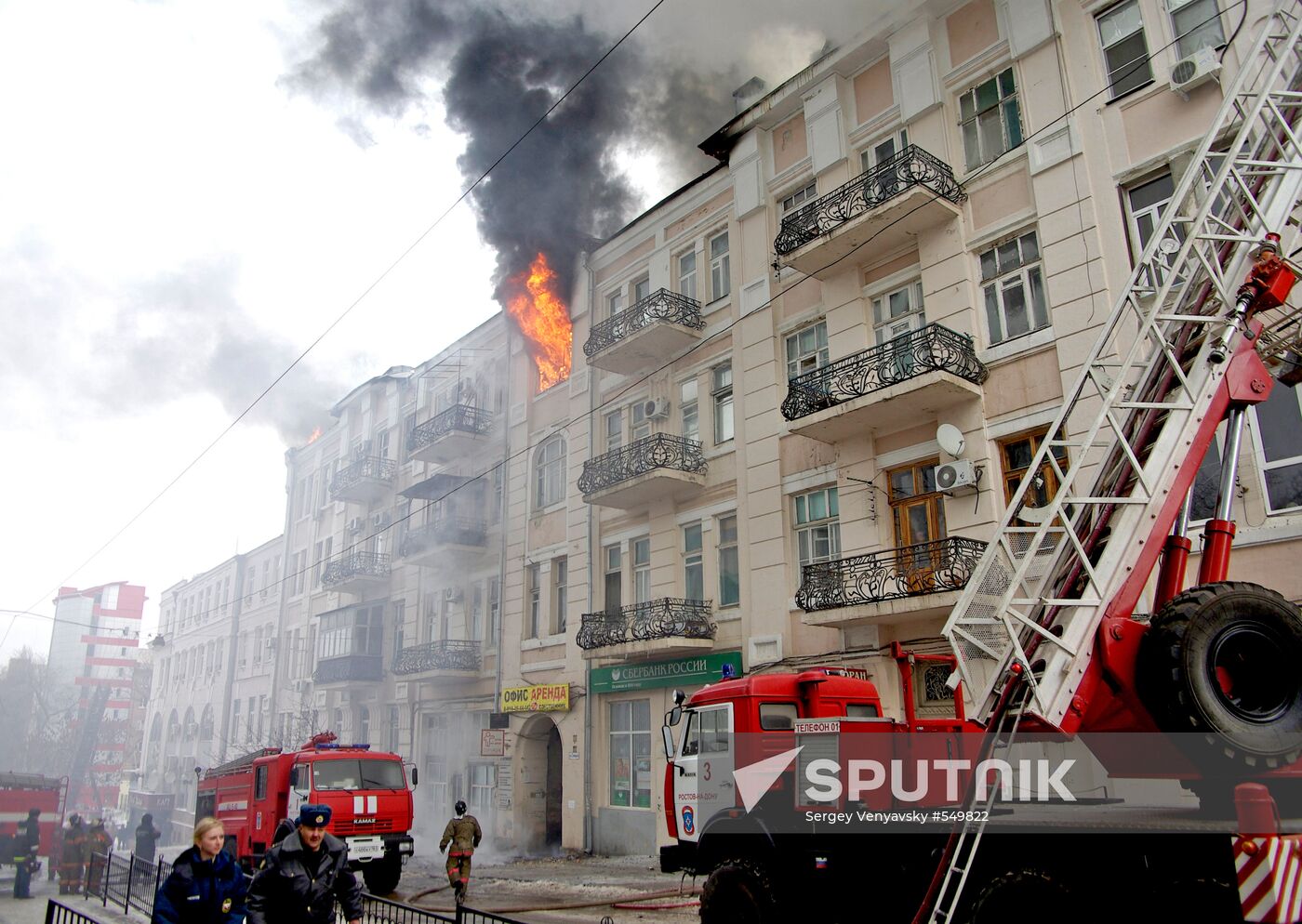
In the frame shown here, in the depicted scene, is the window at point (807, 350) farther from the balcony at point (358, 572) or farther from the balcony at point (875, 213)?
the balcony at point (358, 572)

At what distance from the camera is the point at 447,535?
2747 centimetres

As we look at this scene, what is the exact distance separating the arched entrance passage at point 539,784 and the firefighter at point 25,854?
10.5 metres

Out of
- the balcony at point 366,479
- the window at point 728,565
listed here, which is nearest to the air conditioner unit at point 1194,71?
the window at point 728,565

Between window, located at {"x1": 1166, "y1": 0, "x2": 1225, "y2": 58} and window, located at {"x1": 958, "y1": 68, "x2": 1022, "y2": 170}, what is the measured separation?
8.27 ft

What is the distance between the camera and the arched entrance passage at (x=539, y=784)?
2338 centimetres

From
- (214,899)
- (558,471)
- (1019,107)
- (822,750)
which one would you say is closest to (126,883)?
(214,899)

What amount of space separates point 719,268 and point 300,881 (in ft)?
56.9

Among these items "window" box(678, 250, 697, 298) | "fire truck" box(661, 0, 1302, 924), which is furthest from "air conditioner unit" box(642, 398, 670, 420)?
"fire truck" box(661, 0, 1302, 924)

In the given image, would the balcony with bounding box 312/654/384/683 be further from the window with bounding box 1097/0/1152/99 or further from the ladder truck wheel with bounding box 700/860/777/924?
the window with bounding box 1097/0/1152/99

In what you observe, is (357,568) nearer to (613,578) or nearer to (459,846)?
(613,578)

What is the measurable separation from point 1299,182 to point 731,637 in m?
13.0

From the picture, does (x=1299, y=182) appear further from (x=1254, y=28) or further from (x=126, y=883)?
(x=126, y=883)

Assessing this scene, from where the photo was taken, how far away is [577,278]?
25.7 meters

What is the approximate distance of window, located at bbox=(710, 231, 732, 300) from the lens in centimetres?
2114
